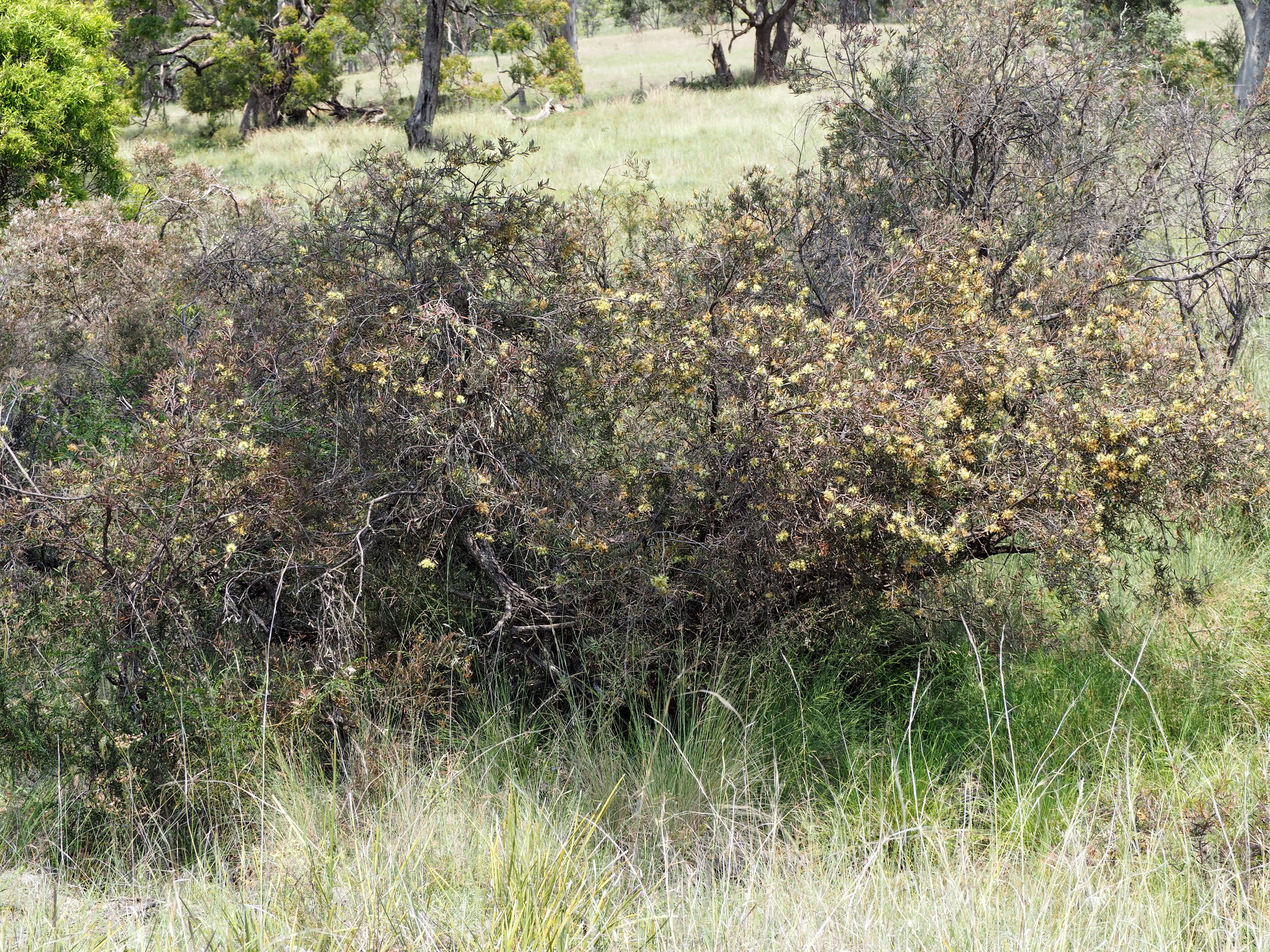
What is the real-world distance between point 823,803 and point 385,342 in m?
2.39

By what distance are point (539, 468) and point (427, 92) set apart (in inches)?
605

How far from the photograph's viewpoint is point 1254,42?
14.6 metres

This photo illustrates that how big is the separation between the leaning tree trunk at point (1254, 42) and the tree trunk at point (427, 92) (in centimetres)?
1227

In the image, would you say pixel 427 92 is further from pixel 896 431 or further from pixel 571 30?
pixel 896 431

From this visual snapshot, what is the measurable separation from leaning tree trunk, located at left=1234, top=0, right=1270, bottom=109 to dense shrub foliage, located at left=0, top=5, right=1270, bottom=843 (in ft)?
39.9

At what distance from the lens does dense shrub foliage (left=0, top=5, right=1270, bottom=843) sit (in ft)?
12.2

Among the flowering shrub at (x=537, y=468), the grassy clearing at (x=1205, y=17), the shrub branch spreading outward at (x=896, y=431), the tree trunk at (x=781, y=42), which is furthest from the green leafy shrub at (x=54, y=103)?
the grassy clearing at (x=1205, y=17)

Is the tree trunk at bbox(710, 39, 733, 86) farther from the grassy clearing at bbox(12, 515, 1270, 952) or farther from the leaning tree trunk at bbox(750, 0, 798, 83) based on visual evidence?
the grassy clearing at bbox(12, 515, 1270, 952)

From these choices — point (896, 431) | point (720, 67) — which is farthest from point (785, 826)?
point (720, 67)

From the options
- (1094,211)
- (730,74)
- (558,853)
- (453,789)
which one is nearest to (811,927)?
(558,853)

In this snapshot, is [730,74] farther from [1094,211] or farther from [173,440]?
[173,440]

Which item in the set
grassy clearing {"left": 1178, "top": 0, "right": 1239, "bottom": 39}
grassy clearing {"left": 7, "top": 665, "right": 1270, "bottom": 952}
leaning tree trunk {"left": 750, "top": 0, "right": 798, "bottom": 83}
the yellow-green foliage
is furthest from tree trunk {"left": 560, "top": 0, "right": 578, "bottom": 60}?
grassy clearing {"left": 7, "top": 665, "right": 1270, "bottom": 952}

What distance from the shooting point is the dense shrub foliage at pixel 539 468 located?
146 inches

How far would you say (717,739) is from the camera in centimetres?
387
